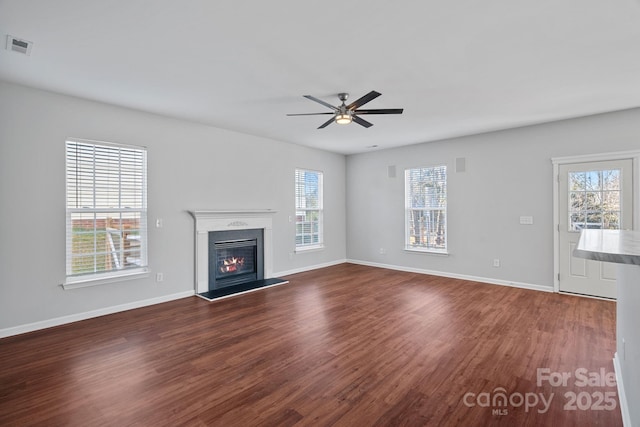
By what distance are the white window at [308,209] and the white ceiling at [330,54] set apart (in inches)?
99.7

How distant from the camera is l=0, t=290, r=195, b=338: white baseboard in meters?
3.42

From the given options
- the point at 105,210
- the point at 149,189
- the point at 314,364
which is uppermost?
the point at 149,189

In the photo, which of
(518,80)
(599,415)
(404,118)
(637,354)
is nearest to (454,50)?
(518,80)

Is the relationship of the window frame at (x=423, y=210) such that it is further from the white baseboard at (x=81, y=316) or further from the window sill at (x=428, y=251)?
the white baseboard at (x=81, y=316)

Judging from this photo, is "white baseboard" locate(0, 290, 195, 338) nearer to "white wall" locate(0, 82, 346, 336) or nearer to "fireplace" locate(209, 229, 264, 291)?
"white wall" locate(0, 82, 346, 336)

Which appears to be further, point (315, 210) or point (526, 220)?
point (315, 210)

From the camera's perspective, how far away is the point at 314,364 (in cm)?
272

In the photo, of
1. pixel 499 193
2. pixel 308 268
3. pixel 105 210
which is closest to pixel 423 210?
pixel 499 193

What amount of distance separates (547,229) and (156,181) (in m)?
6.07

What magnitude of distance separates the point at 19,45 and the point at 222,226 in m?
3.21

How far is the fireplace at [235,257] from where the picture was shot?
5156 mm

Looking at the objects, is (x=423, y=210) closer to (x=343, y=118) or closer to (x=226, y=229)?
(x=343, y=118)

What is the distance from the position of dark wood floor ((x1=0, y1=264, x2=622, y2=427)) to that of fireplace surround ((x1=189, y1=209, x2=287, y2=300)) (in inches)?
28.6

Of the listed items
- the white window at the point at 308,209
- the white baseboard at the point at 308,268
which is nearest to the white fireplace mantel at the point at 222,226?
the white baseboard at the point at 308,268
